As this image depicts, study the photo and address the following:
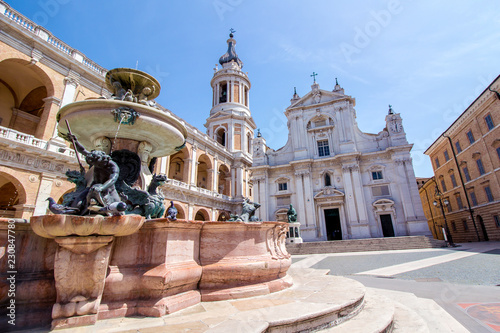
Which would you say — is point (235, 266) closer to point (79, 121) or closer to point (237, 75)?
point (79, 121)

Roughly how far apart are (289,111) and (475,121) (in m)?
16.8

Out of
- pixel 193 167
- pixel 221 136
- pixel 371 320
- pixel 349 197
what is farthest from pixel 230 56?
pixel 371 320

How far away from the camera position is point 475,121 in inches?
846

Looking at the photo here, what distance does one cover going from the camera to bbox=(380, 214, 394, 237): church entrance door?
22.0 metres

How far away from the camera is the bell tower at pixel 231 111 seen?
109 ft

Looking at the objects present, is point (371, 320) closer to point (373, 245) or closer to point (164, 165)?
point (373, 245)

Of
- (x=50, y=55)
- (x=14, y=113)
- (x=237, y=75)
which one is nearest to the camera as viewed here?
(x=50, y=55)

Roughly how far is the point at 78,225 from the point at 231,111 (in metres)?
32.3

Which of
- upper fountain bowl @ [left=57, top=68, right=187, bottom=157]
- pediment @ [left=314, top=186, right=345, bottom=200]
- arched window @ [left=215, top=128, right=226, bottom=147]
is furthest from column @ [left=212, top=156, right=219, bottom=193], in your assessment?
upper fountain bowl @ [left=57, top=68, right=187, bottom=157]

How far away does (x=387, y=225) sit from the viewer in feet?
72.8

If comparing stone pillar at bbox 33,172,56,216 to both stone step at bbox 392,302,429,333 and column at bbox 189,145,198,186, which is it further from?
stone step at bbox 392,302,429,333

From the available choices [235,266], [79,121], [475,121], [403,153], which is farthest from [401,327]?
[475,121]

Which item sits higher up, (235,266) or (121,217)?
(121,217)

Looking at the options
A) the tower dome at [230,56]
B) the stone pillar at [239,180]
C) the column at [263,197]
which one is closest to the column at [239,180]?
the stone pillar at [239,180]
